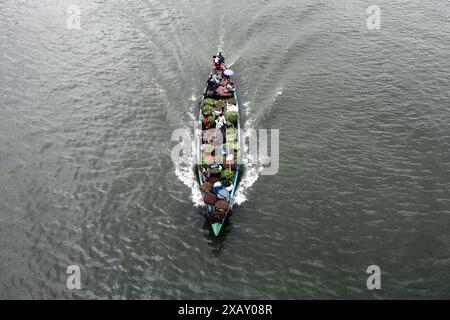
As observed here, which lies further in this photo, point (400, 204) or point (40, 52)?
point (40, 52)

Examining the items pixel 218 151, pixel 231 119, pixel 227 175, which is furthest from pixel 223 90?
pixel 227 175

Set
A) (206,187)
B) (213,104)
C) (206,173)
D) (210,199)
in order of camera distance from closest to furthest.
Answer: (210,199) → (206,187) → (206,173) → (213,104)

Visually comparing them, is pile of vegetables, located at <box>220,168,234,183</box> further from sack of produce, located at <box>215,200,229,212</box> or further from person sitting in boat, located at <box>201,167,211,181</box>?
sack of produce, located at <box>215,200,229,212</box>

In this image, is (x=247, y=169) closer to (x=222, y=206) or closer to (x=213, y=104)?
(x=222, y=206)

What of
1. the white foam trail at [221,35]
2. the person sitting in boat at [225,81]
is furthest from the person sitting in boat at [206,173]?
the white foam trail at [221,35]

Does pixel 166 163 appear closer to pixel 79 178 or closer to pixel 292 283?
pixel 79 178

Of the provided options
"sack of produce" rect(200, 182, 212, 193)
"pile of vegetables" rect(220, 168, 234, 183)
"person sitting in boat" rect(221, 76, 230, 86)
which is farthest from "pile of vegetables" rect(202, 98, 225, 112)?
"sack of produce" rect(200, 182, 212, 193)
